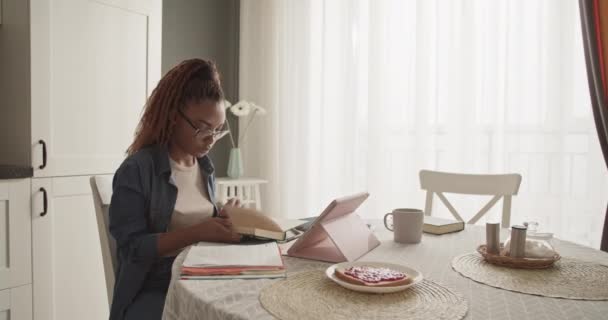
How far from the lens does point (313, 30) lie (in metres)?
3.19

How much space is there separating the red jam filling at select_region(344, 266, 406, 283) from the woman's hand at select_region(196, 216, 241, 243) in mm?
375

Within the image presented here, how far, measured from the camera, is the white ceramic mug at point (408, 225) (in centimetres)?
121

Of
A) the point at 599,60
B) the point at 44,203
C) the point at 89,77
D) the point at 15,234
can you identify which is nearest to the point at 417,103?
the point at 599,60

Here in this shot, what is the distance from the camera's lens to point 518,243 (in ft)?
3.26

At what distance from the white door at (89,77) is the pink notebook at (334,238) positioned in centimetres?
143

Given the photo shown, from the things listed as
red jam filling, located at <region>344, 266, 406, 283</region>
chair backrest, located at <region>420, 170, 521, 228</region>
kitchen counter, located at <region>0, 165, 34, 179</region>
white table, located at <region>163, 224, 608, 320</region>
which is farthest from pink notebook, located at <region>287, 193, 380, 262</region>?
Answer: kitchen counter, located at <region>0, 165, 34, 179</region>

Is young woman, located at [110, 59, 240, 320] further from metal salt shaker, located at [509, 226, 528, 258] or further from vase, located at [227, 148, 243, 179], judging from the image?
vase, located at [227, 148, 243, 179]

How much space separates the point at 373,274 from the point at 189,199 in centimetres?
69

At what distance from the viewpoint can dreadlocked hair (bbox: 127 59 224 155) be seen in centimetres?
129

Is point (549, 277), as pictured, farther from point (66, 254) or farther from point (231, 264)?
point (66, 254)

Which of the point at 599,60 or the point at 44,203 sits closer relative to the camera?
the point at 44,203

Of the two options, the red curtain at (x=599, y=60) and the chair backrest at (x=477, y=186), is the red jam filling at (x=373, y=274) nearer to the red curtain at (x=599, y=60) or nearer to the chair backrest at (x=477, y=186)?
the chair backrest at (x=477, y=186)

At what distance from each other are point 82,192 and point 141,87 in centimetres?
61

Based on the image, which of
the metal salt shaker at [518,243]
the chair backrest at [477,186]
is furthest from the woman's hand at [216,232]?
the chair backrest at [477,186]
